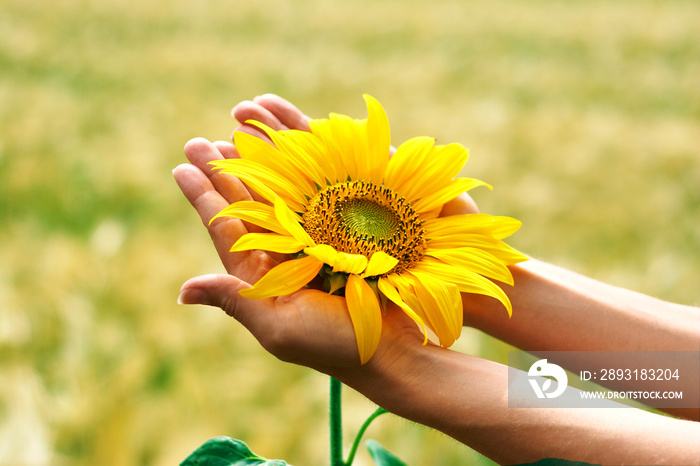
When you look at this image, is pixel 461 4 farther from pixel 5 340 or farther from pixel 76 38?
pixel 5 340

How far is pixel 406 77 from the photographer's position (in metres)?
3.59

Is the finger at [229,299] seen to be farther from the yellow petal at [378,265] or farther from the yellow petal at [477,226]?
the yellow petal at [477,226]

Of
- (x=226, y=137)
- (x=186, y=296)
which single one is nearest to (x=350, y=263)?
(x=186, y=296)

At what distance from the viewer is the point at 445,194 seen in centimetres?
106

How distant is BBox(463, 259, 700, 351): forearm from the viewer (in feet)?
3.91

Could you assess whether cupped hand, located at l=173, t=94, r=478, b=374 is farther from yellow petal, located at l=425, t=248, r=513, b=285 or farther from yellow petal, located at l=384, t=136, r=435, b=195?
yellow petal, located at l=384, t=136, r=435, b=195

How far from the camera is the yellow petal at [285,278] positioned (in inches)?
31.4

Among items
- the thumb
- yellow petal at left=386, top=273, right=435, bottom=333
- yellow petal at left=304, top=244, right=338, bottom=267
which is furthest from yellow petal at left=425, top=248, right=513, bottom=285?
the thumb

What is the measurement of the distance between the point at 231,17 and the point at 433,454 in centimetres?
365

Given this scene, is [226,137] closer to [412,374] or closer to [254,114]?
[254,114]

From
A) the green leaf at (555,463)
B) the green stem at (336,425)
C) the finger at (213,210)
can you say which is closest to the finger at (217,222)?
the finger at (213,210)

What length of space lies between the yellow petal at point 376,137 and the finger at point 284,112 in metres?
0.27

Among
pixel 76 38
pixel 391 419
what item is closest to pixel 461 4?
pixel 76 38

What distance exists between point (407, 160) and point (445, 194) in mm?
89
